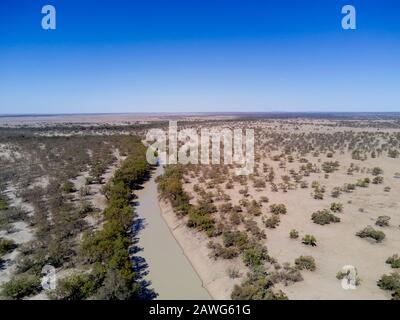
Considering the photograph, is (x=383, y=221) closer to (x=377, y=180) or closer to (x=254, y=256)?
(x=254, y=256)

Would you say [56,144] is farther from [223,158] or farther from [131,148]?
[223,158]

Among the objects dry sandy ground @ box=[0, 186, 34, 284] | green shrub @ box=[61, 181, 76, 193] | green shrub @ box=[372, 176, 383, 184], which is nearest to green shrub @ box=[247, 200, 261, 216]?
green shrub @ box=[372, 176, 383, 184]

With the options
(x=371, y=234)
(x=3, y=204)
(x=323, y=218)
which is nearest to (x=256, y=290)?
(x=371, y=234)

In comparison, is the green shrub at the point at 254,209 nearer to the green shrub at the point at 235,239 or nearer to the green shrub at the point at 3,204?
the green shrub at the point at 235,239

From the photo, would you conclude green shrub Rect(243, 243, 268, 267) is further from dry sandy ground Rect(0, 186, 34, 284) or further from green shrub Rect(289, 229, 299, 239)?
dry sandy ground Rect(0, 186, 34, 284)

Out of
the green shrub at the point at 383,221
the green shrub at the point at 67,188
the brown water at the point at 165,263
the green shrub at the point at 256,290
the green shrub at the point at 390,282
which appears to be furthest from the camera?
the green shrub at the point at 67,188

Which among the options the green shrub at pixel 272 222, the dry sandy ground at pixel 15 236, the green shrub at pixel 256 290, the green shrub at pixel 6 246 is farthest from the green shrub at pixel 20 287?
the green shrub at pixel 272 222
